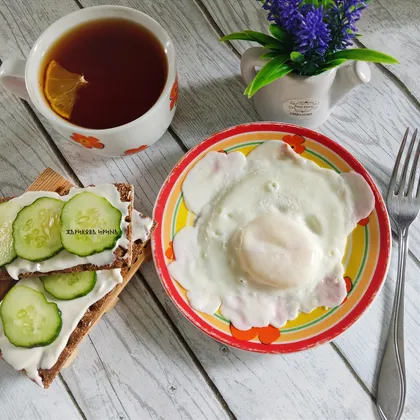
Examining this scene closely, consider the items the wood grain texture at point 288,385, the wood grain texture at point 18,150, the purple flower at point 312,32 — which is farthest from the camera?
the wood grain texture at point 18,150

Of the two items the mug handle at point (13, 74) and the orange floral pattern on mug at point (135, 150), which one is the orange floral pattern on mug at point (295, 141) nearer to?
the orange floral pattern on mug at point (135, 150)

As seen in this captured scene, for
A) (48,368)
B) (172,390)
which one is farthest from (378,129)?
(48,368)

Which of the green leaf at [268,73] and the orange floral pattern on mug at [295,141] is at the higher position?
the green leaf at [268,73]

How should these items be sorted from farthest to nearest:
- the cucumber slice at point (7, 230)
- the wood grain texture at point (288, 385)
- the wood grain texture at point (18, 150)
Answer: the wood grain texture at point (18, 150)
the wood grain texture at point (288, 385)
the cucumber slice at point (7, 230)

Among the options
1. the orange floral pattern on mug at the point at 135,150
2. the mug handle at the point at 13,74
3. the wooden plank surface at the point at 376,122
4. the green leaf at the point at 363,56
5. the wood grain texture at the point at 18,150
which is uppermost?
the mug handle at the point at 13,74

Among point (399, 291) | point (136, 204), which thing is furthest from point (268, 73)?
point (399, 291)

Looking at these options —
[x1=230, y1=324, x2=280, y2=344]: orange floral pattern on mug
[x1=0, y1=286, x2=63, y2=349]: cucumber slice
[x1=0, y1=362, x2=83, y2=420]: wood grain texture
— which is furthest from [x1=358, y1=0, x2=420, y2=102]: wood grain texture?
[x1=0, y1=362, x2=83, y2=420]: wood grain texture

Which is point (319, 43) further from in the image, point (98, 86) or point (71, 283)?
point (71, 283)

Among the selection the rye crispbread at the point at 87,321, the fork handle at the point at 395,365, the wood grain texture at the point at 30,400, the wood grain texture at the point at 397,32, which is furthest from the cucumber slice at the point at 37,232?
the wood grain texture at the point at 397,32
